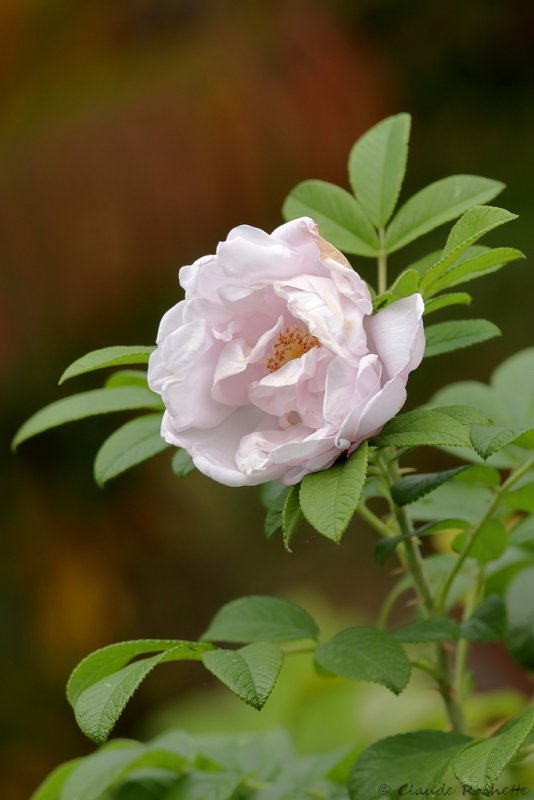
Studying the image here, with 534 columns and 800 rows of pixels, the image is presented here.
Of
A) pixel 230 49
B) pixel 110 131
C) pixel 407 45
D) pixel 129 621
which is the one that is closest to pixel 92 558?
pixel 129 621

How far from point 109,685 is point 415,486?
18 centimetres

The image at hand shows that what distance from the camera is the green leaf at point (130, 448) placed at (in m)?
0.60

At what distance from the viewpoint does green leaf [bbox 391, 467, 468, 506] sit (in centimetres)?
52

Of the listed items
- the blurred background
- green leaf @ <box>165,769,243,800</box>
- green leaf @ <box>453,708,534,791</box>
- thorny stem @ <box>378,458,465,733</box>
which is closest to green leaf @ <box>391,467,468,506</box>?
thorny stem @ <box>378,458,465,733</box>

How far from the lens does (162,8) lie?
2803 millimetres

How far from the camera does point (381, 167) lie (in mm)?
639

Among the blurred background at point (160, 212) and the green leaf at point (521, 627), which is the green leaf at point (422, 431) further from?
the blurred background at point (160, 212)

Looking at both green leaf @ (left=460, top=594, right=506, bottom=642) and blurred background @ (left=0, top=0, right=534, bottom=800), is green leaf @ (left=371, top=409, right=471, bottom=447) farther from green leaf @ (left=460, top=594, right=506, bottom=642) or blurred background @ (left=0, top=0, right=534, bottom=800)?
blurred background @ (left=0, top=0, right=534, bottom=800)

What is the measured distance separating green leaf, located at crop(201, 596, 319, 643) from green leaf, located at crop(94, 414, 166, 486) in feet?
0.35

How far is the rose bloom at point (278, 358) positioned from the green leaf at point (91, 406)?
17cm

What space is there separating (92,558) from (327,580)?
0.61m

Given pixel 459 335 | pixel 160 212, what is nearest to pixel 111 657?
pixel 459 335

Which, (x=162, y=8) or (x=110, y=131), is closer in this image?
(x=110, y=131)

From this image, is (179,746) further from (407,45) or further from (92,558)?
(407,45)
